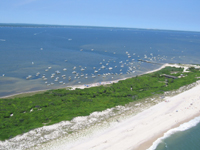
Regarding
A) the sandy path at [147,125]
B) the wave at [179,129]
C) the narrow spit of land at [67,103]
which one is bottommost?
the wave at [179,129]

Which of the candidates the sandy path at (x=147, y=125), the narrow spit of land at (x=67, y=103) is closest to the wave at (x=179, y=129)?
the sandy path at (x=147, y=125)

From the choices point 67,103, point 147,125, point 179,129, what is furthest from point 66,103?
point 179,129

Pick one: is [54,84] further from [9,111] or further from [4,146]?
[4,146]

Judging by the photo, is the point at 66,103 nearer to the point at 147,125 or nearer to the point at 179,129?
the point at 147,125

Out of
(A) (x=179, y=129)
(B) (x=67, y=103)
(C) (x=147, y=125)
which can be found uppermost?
(B) (x=67, y=103)

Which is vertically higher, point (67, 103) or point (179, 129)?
point (67, 103)

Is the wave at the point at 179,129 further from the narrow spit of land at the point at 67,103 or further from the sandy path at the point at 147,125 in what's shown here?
the narrow spit of land at the point at 67,103

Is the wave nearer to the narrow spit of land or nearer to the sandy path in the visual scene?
the sandy path

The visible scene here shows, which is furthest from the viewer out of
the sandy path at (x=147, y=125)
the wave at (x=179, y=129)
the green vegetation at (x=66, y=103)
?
the green vegetation at (x=66, y=103)
